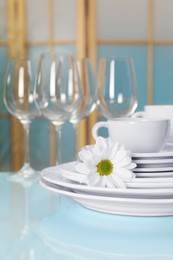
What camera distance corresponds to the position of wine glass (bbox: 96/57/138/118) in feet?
2.96

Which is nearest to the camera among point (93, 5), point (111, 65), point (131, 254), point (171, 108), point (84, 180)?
point (131, 254)

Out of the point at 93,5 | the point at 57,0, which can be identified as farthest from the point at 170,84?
the point at 57,0

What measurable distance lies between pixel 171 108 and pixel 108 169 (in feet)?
0.76

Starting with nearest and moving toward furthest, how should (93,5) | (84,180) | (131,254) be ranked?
(131,254), (84,180), (93,5)

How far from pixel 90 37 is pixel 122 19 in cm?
23

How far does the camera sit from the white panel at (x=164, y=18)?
295 cm

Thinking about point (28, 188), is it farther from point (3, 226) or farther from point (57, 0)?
point (57, 0)

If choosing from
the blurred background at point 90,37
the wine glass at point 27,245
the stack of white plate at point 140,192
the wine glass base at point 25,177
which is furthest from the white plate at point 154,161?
the blurred background at point 90,37

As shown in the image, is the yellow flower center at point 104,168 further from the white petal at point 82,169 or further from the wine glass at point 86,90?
the wine glass at point 86,90

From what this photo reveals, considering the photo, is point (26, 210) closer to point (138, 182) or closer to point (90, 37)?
point (138, 182)

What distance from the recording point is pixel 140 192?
19.6 inches

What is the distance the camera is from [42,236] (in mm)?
475

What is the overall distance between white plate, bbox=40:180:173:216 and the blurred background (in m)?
2.36

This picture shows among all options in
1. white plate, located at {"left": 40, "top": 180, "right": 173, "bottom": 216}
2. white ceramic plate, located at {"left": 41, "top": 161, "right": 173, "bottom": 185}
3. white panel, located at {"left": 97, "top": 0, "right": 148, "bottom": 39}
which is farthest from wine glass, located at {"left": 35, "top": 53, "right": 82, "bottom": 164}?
white panel, located at {"left": 97, "top": 0, "right": 148, "bottom": 39}
